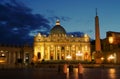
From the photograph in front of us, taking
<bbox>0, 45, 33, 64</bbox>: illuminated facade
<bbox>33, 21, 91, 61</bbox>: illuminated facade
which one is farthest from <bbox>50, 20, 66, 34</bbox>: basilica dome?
<bbox>0, 45, 33, 64</bbox>: illuminated facade

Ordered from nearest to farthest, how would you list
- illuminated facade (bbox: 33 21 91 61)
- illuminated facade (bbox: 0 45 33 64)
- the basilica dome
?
illuminated facade (bbox: 0 45 33 64) < illuminated facade (bbox: 33 21 91 61) < the basilica dome

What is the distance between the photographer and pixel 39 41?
14100cm

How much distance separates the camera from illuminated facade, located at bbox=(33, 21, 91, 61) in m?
140

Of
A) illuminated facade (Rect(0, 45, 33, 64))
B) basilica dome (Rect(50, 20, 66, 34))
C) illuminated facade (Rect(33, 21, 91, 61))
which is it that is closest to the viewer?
illuminated facade (Rect(0, 45, 33, 64))

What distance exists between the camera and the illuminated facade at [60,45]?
14000 cm

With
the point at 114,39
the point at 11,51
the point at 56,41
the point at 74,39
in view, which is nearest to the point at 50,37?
the point at 56,41

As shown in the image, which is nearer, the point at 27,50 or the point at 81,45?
the point at 27,50

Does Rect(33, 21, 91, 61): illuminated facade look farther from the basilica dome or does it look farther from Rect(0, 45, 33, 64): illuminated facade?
Rect(0, 45, 33, 64): illuminated facade

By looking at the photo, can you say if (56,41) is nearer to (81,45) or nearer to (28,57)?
(81,45)

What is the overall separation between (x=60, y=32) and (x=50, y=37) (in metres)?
6.29

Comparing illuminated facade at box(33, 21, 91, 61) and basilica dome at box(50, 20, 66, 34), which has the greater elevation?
basilica dome at box(50, 20, 66, 34)

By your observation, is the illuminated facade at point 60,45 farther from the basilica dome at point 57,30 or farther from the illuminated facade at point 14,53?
the illuminated facade at point 14,53

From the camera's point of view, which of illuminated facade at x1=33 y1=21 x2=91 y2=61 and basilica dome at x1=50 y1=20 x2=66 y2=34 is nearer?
illuminated facade at x1=33 y1=21 x2=91 y2=61

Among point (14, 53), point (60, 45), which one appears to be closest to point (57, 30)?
point (60, 45)
